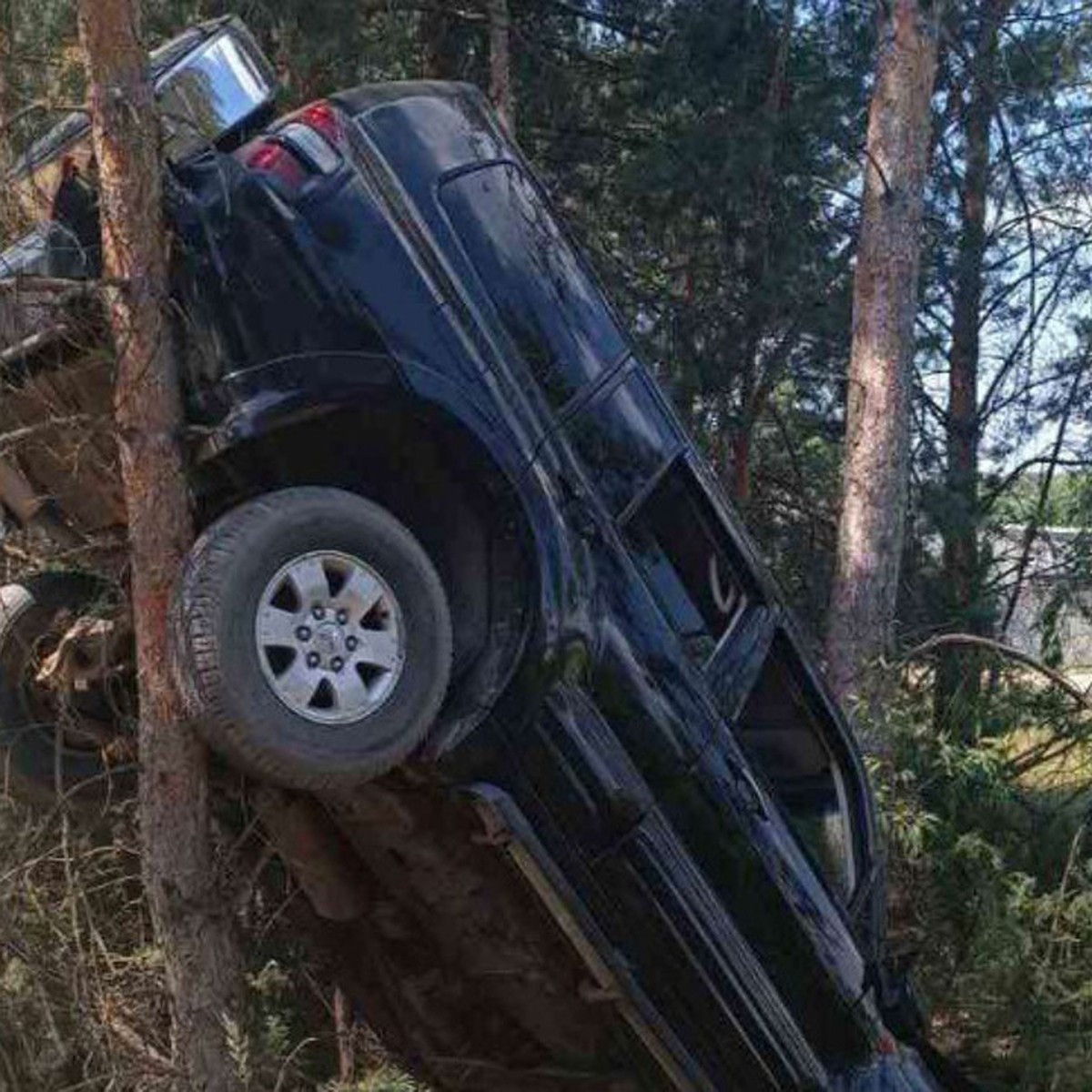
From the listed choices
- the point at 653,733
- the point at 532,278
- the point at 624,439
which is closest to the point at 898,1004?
the point at 653,733

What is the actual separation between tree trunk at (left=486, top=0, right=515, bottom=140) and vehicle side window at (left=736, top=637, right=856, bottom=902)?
529cm

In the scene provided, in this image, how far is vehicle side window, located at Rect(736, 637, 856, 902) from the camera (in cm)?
485

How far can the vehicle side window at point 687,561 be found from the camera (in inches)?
172

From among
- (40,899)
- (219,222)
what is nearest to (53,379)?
(219,222)

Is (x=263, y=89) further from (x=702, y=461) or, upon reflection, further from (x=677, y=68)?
(x=677, y=68)

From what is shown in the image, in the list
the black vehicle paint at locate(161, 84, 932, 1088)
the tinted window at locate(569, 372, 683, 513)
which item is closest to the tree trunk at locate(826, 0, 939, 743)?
the black vehicle paint at locate(161, 84, 932, 1088)

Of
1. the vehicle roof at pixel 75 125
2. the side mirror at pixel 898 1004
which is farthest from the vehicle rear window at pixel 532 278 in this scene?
the side mirror at pixel 898 1004

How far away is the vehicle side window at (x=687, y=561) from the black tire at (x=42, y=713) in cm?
149

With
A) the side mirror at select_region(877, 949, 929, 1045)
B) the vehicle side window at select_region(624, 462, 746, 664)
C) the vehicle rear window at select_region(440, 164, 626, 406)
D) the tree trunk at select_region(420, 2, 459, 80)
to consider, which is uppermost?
the tree trunk at select_region(420, 2, 459, 80)

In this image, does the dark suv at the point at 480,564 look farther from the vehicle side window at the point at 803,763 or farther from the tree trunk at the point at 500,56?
the tree trunk at the point at 500,56

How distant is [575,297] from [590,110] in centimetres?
767

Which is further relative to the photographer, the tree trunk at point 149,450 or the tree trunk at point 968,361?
the tree trunk at point 968,361

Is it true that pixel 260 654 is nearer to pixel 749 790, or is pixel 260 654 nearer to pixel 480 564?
pixel 480 564

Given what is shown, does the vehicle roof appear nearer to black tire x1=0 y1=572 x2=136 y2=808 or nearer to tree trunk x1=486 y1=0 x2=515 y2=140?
black tire x1=0 y1=572 x2=136 y2=808
